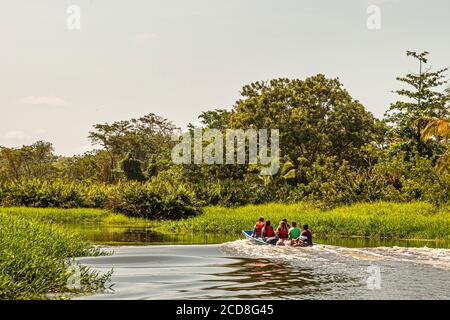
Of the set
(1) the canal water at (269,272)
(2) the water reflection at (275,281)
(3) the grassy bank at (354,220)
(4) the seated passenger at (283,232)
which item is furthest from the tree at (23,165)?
(2) the water reflection at (275,281)

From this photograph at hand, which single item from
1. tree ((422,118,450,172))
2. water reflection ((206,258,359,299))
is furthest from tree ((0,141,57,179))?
water reflection ((206,258,359,299))

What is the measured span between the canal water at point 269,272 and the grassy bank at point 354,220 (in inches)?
169

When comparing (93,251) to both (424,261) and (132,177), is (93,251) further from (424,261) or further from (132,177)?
(132,177)

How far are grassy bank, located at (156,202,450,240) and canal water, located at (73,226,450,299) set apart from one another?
14.1ft

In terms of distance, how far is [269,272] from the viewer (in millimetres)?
16859

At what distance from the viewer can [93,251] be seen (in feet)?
68.6

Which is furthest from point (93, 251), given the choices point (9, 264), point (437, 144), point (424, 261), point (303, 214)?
point (437, 144)

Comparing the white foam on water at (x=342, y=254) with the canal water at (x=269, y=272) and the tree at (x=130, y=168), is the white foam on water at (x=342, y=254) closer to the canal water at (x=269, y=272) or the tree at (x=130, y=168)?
the canal water at (x=269, y=272)

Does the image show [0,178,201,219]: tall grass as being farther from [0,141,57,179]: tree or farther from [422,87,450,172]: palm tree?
[0,141,57,179]: tree

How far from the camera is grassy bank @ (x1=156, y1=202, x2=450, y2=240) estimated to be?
29.6 metres

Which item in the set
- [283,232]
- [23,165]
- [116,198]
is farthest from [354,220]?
[23,165]

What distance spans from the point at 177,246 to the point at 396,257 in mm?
8571

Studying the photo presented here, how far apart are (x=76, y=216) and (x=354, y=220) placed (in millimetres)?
18028

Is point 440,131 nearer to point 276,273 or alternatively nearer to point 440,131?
point 440,131
